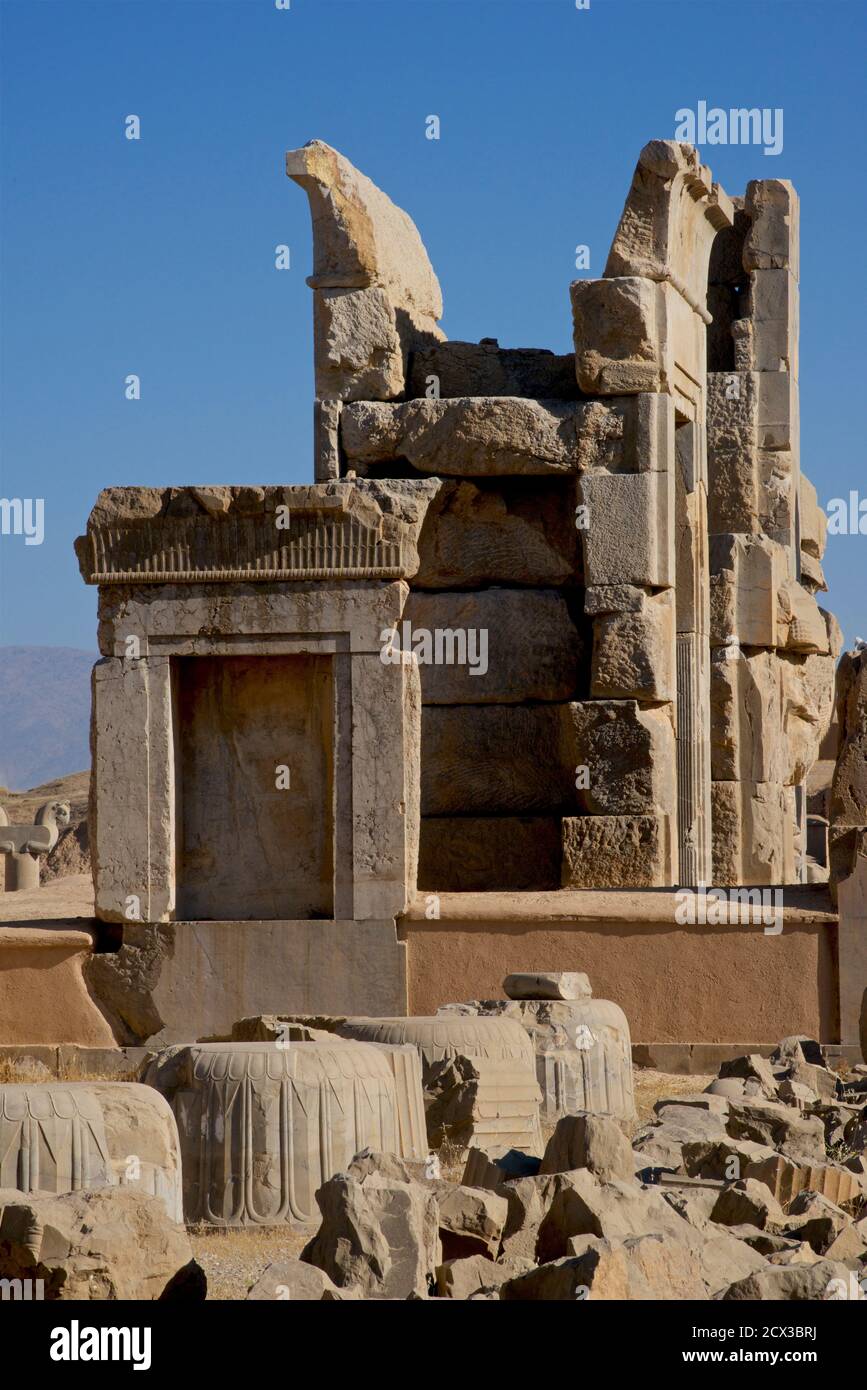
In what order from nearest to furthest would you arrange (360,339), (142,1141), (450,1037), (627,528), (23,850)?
(142,1141) < (450,1037) < (627,528) < (360,339) < (23,850)

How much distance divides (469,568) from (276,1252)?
8416 millimetres

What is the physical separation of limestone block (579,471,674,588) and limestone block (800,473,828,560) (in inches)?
206

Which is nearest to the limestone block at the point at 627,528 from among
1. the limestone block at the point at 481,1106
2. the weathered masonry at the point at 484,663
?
the weathered masonry at the point at 484,663

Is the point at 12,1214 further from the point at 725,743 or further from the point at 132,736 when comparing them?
the point at 725,743

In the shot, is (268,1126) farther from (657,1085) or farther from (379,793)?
(379,793)

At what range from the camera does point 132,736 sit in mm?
11820

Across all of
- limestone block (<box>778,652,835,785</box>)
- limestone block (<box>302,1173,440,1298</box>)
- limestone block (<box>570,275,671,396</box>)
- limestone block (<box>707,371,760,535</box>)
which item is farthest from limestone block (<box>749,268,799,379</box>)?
limestone block (<box>302,1173,440,1298</box>)

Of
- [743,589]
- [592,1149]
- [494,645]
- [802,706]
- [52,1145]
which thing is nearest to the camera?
[52,1145]

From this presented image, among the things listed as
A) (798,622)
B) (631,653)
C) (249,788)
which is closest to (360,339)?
(631,653)

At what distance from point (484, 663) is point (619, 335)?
7.78ft

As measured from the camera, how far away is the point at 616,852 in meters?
14.0

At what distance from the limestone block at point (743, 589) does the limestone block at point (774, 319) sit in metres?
1.75

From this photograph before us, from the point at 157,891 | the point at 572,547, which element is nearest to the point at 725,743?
the point at 572,547

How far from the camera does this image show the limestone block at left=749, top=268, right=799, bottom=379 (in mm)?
18000
